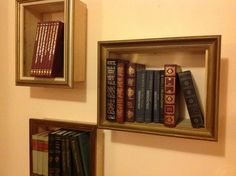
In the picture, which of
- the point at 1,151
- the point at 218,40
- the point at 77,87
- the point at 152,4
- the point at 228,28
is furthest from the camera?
the point at 1,151

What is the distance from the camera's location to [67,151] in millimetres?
1079

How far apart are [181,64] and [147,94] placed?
205 mm

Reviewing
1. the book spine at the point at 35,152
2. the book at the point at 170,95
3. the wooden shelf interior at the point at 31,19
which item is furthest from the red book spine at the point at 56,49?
the book at the point at 170,95

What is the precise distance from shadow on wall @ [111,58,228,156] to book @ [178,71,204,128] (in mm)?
127

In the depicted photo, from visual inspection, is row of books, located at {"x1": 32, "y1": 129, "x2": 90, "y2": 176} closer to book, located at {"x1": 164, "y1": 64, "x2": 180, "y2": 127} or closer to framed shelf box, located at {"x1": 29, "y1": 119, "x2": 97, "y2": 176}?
framed shelf box, located at {"x1": 29, "y1": 119, "x2": 97, "y2": 176}

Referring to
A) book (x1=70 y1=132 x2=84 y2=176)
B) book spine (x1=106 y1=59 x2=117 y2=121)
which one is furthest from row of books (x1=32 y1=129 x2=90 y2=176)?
book spine (x1=106 y1=59 x2=117 y2=121)

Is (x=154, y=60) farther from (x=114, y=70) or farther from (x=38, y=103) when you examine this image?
(x=38, y=103)

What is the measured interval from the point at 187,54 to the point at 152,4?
269 mm

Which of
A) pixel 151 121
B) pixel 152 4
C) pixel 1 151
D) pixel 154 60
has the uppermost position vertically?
pixel 152 4

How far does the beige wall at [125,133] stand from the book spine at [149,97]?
159 mm

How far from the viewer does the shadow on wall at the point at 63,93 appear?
121 centimetres

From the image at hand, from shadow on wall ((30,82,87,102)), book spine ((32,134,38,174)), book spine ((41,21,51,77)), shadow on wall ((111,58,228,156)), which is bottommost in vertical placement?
book spine ((32,134,38,174))

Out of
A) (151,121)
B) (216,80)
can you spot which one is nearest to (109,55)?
(151,121)

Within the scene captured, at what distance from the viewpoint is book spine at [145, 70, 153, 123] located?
944 mm
